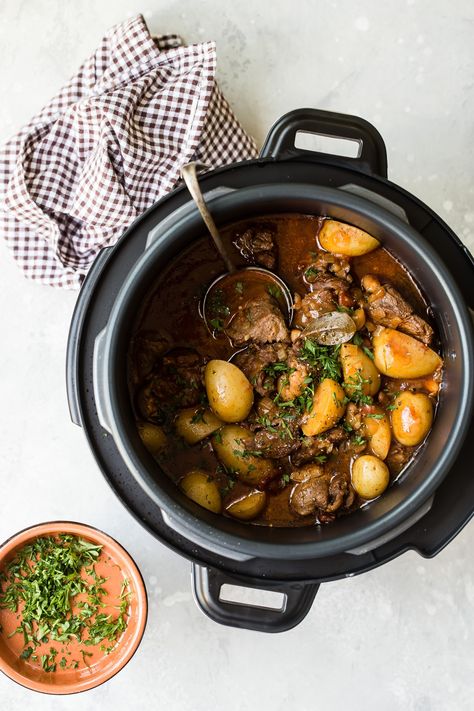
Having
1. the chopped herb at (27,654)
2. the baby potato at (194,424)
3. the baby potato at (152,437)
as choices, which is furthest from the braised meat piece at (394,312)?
the chopped herb at (27,654)

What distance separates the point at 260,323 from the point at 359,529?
0.49 metres

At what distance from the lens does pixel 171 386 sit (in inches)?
62.0

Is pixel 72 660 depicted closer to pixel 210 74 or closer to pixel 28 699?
pixel 28 699

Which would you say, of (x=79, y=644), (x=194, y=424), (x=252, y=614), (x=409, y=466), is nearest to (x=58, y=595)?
(x=79, y=644)

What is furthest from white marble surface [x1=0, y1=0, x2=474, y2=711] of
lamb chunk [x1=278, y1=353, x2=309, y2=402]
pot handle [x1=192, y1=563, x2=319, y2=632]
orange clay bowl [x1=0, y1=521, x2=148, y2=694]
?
lamb chunk [x1=278, y1=353, x2=309, y2=402]

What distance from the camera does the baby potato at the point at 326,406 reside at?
1.57 metres

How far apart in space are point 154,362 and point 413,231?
0.62m

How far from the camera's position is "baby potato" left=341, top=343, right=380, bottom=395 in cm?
157

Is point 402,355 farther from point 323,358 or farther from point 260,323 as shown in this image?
point 260,323

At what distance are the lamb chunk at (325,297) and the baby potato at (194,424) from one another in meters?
0.32

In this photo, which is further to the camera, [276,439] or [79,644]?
[79,644]

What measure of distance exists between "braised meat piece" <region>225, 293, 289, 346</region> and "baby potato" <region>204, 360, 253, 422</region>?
0.08m

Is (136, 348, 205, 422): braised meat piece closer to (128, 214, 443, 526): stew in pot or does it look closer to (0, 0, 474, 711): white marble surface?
(128, 214, 443, 526): stew in pot

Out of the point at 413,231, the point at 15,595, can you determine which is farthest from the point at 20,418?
the point at 413,231
